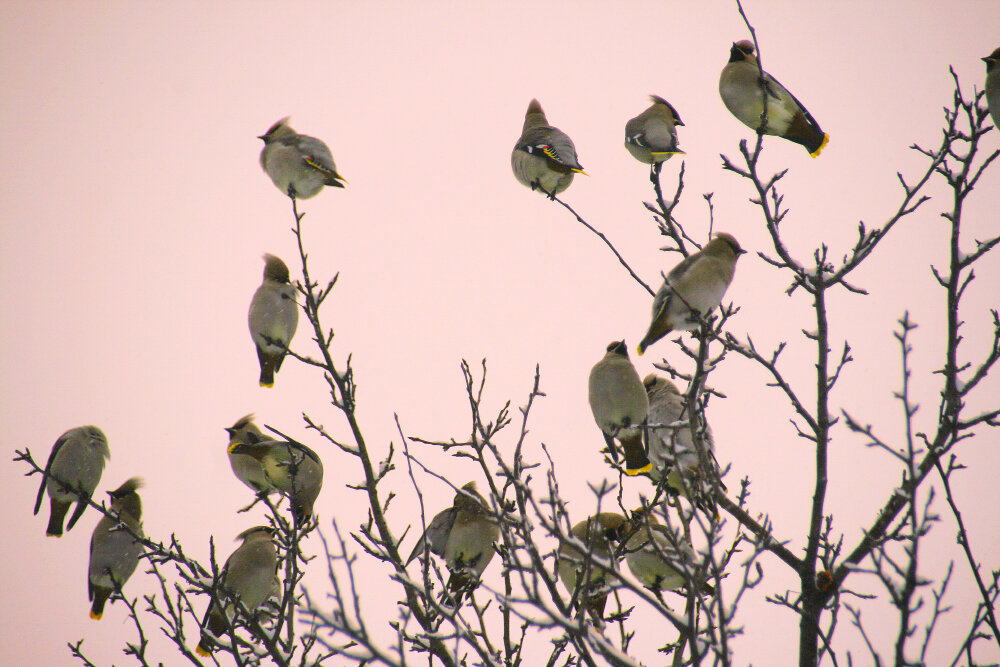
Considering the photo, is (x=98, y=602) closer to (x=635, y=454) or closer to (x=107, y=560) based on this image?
(x=107, y=560)

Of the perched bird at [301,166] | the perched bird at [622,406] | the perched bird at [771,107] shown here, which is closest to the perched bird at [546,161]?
the perched bird at [771,107]

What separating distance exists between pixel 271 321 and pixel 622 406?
7.99 ft

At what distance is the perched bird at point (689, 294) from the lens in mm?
3779

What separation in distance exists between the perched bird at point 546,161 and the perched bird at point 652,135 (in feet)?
1.31

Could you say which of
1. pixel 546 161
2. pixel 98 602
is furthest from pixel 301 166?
pixel 98 602

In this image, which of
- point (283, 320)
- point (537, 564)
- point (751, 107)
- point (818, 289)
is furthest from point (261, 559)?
point (751, 107)

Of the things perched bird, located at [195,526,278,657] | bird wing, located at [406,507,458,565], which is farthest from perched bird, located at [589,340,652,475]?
perched bird, located at [195,526,278,657]

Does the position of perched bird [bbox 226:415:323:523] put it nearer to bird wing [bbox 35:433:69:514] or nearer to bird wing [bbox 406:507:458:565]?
bird wing [bbox 406:507:458:565]

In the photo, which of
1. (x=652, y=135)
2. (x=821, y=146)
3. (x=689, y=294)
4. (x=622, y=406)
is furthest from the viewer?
(x=652, y=135)

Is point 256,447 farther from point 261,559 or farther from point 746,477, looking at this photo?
point 746,477

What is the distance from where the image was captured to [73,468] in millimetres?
5441

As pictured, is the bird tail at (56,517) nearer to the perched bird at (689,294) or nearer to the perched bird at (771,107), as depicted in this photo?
the perched bird at (689,294)

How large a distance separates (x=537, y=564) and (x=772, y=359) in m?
1.25

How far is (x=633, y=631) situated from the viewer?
354cm
